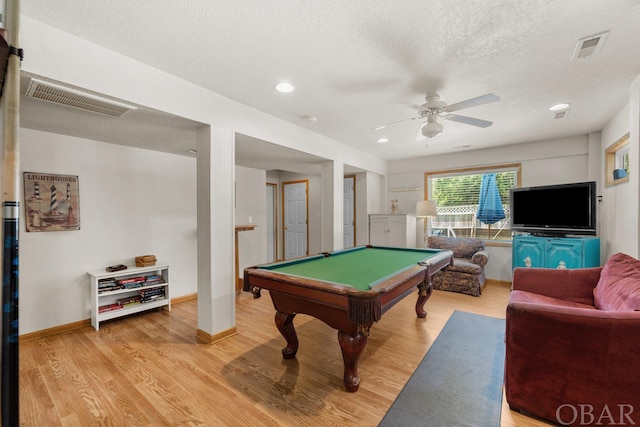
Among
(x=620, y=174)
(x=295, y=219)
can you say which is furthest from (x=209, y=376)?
(x=295, y=219)

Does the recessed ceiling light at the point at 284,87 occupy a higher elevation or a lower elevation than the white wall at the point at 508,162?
higher

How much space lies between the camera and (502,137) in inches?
172

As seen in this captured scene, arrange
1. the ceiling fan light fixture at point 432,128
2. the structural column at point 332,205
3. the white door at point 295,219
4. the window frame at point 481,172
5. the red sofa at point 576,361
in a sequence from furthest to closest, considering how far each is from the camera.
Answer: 1. the white door at point 295,219
2. the window frame at point 481,172
3. the structural column at point 332,205
4. the ceiling fan light fixture at point 432,128
5. the red sofa at point 576,361

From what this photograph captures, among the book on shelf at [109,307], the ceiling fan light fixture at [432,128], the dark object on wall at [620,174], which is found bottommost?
the book on shelf at [109,307]

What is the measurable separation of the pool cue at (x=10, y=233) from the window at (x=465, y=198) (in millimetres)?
5860

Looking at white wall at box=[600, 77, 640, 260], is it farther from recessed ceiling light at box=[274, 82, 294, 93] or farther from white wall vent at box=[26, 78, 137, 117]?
white wall vent at box=[26, 78, 137, 117]

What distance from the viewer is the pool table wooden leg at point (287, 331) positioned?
2393 millimetres

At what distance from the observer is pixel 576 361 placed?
1.57 m

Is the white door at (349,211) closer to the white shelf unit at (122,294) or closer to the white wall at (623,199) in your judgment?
the white shelf unit at (122,294)

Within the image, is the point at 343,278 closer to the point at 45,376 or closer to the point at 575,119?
the point at 45,376

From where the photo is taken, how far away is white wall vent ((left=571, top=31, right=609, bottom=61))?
1.90 metres

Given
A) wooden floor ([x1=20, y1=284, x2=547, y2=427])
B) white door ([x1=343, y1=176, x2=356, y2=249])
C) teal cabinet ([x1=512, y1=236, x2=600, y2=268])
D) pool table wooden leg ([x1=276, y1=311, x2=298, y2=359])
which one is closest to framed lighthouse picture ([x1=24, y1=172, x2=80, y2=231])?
wooden floor ([x1=20, y1=284, x2=547, y2=427])

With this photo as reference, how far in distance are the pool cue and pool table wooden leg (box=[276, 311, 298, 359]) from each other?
1.74m

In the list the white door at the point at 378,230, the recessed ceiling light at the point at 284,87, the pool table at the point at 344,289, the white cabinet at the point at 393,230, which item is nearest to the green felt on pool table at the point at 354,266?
the pool table at the point at 344,289
